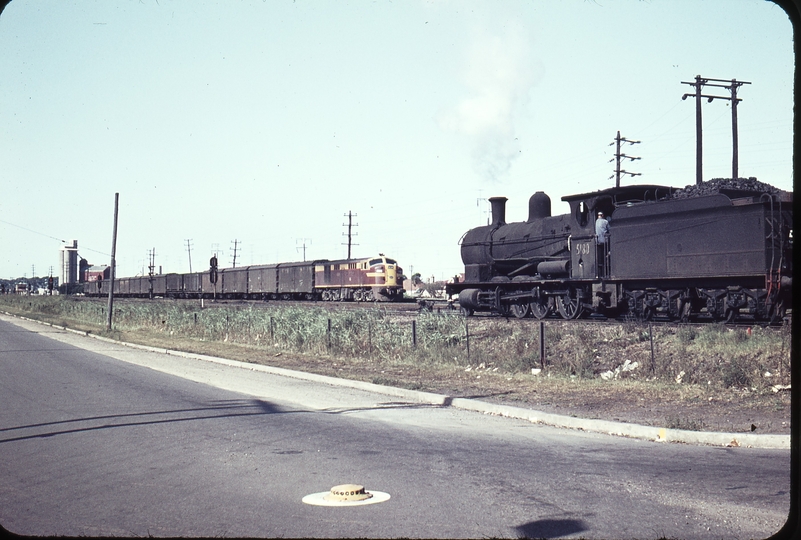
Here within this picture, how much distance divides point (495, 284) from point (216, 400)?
13028 mm

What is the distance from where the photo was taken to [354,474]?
6375 millimetres

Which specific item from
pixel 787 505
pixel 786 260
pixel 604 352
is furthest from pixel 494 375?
pixel 787 505

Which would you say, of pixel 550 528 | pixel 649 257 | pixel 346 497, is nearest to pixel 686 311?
pixel 649 257

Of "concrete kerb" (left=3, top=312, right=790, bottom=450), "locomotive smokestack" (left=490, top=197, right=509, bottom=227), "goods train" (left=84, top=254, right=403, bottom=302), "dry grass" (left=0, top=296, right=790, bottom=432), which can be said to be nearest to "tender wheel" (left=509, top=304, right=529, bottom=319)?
"dry grass" (left=0, top=296, right=790, bottom=432)

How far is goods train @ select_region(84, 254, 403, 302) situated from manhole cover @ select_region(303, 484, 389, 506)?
29.7m

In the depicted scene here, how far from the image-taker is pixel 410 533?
4715 millimetres

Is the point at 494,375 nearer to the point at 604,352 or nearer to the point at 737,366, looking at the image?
the point at 604,352

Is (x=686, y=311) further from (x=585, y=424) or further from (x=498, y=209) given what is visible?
(x=498, y=209)

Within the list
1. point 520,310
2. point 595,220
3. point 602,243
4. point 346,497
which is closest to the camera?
point 346,497

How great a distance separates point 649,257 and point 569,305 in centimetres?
366

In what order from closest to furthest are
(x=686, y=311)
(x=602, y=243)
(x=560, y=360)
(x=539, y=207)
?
1. (x=560, y=360)
2. (x=686, y=311)
3. (x=602, y=243)
4. (x=539, y=207)

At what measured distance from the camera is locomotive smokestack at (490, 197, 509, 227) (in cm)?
2477

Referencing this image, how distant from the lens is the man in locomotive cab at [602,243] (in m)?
18.7

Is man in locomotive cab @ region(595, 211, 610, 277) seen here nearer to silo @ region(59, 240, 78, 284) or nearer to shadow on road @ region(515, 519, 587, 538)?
shadow on road @ region(515, 519, 587, 538)
